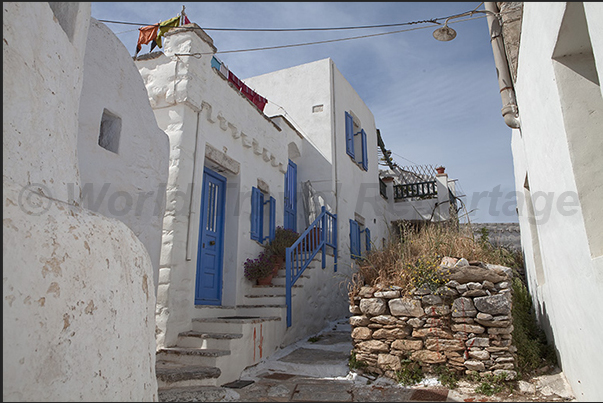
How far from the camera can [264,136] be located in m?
8.12

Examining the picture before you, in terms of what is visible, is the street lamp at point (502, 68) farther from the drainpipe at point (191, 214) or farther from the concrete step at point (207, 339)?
the concrete step at point (207, 339)

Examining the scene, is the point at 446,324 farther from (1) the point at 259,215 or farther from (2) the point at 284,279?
(1) the point at 259,215

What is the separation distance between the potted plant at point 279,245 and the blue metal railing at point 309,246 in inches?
8.2

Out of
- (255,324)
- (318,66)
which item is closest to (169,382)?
(255,324)

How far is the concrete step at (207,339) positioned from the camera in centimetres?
501

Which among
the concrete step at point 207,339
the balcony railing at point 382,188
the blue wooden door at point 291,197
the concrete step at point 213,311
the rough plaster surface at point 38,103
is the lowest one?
the concrete step at point 207,339

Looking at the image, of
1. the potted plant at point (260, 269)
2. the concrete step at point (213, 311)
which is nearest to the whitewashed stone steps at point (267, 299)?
the potted plant at point (260, 269)

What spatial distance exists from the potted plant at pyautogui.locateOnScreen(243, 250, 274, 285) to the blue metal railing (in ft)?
1.30

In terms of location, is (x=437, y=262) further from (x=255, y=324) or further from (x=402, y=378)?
(x=255, y=324)

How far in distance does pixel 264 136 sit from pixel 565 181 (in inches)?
221

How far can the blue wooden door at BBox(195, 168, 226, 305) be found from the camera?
6355 millimetres

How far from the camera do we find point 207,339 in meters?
5.13

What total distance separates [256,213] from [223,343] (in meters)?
2.90

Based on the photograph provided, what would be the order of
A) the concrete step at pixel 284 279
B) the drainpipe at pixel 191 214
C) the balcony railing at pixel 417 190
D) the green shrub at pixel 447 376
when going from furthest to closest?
1. the balcony railing at pixel 417 190
2. the concrete step at pixel 284 279
3. the drainpipe at pixel 191 214
4. the green shrub at pixel 447 376
